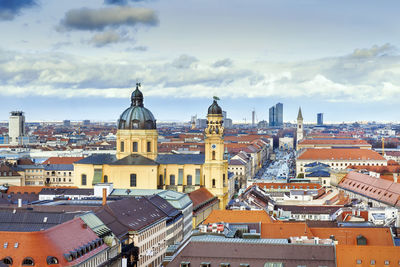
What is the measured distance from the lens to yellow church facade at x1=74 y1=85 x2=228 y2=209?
129 meters

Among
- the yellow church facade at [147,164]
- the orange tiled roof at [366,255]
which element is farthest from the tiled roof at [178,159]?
the orange tiled roof at [366,255]

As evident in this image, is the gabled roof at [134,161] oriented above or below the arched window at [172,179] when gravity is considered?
above

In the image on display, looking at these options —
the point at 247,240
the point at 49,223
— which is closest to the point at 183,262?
the point at 247,240

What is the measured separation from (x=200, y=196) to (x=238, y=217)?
34534 mm

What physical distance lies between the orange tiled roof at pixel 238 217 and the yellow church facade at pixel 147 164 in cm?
3826

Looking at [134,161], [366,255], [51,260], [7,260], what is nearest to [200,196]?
[134,161]

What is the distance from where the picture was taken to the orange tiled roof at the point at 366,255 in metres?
63.1

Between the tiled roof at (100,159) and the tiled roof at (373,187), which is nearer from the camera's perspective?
the tiled roof at (373,187)

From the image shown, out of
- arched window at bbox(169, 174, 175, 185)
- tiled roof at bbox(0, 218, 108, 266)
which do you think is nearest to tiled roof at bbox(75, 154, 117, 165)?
arched window at bbox(169, 174, 175, 185)

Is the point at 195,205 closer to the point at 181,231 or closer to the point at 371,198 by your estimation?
the point at 181,231

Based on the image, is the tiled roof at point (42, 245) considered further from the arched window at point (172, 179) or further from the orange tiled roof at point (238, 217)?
the arched window at point (172, 179)

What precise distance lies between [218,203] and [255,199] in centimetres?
1369

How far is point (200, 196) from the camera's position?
126 meters

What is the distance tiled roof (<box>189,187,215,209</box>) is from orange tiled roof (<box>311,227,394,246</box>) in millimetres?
Result: 41090
